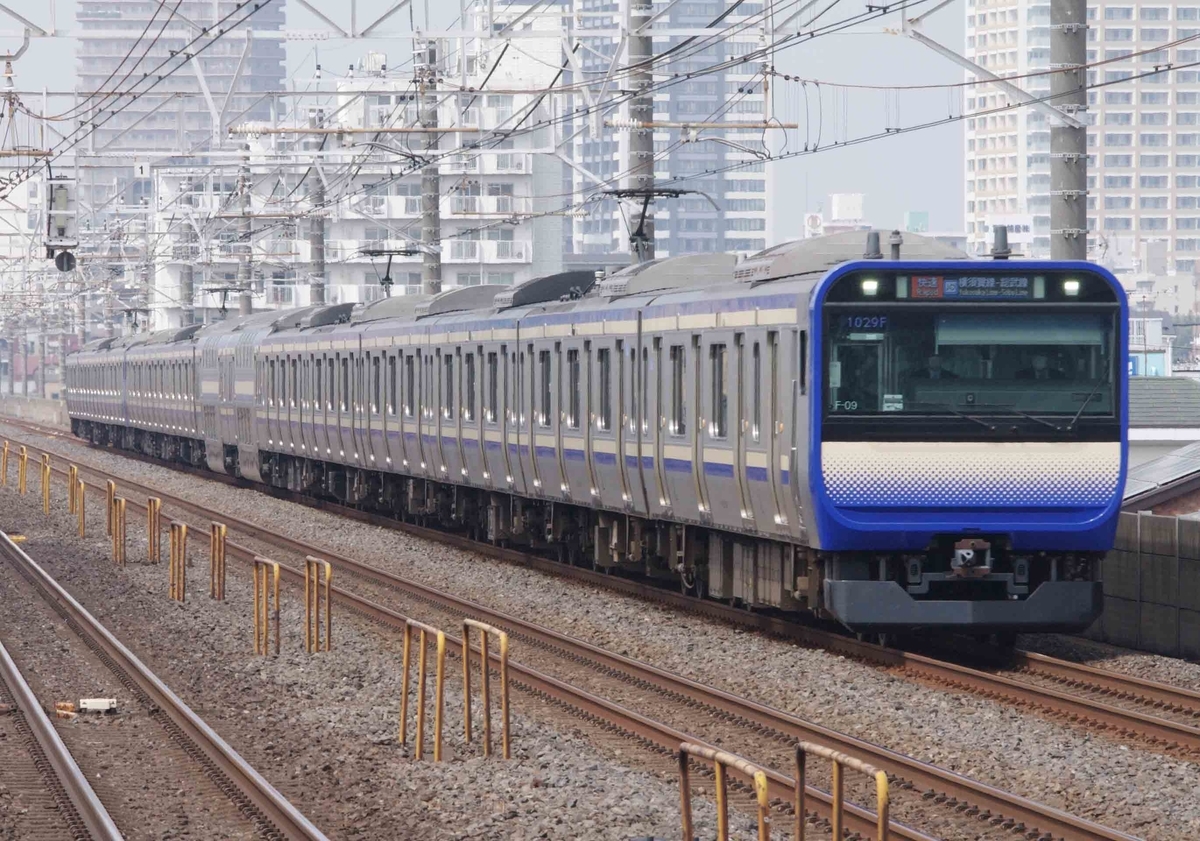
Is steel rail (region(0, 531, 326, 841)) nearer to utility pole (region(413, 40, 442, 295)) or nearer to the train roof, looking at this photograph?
the train roof

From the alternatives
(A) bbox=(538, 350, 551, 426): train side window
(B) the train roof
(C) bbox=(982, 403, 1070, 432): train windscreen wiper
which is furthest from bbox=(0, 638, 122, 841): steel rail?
(A) bbox=(538, 350, 551, 426): train side window

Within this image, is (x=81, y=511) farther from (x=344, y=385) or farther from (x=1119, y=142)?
(x=1119, y=142)

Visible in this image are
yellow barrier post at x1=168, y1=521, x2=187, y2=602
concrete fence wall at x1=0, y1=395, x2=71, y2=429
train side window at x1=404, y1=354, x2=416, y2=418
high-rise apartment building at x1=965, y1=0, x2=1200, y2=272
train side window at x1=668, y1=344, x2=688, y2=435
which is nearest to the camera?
train side window at x1=668, y1=344, x2=688, y2=435

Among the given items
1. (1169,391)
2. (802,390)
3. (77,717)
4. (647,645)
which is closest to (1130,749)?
(802,390)

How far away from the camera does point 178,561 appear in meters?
20.8

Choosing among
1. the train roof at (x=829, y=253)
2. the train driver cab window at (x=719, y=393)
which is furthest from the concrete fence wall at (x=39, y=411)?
the train roof at (x=829, y=253)

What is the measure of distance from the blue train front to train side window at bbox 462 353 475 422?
34.5ft

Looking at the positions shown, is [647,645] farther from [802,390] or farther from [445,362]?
[445,362]

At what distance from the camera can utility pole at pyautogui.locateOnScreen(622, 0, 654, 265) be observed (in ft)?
74.2

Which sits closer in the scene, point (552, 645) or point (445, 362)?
point (552, 645)

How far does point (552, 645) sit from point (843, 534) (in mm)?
3042

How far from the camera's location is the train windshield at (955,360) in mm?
13875

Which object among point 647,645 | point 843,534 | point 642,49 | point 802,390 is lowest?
point 647,645

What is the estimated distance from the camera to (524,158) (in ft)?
313
